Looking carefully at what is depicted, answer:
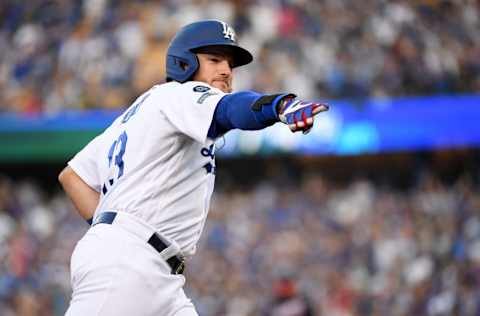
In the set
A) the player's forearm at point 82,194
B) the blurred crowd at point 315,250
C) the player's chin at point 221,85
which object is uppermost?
the player's chin at point 221,85

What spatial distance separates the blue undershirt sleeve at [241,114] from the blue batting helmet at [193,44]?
53 centimetres

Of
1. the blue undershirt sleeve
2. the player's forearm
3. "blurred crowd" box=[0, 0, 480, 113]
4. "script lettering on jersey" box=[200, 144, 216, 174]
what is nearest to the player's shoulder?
the blue undershirt sleeve

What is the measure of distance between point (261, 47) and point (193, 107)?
10553mm

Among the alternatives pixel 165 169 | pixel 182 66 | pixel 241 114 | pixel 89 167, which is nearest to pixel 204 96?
pixel 241 114

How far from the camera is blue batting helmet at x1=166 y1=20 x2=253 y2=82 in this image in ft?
14.5

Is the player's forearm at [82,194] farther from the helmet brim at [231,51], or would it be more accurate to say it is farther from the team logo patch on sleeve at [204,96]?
Result: the team logo patch on sleeve at [204,96]

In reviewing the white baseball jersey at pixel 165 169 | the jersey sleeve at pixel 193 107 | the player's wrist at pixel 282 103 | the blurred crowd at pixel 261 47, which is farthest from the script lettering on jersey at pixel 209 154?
the blurred crowd at pixel 261 47

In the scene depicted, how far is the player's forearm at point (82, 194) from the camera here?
4750 millimetres

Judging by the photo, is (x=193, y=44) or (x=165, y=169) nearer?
(x=165, y=169)

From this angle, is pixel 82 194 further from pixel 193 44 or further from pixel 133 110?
pixel 193 44

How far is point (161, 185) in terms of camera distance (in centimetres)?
418

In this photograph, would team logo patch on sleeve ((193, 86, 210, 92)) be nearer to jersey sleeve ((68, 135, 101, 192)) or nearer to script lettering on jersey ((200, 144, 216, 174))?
script lettering on jersey ((200, 144, 216, 174))

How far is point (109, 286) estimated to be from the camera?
4.04 metres

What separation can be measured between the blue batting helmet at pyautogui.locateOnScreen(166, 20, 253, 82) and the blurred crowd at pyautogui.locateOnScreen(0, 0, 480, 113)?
8.50m
